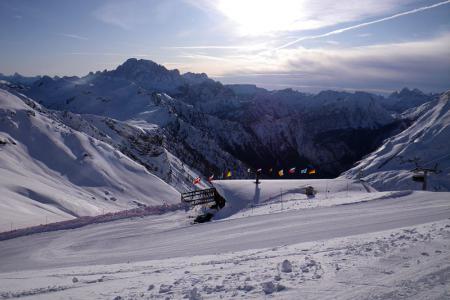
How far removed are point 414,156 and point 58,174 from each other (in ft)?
418

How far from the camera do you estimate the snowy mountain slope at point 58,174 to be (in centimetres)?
4369

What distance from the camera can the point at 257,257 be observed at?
1482 cm

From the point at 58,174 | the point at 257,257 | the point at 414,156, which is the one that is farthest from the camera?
the point at 414,156

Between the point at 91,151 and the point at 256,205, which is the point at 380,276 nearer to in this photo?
the point at 256,205

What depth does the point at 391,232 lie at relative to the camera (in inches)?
668

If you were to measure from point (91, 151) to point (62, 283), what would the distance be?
65.5 m

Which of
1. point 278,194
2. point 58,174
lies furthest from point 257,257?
point 58,174

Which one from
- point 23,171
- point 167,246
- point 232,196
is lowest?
point 167,246

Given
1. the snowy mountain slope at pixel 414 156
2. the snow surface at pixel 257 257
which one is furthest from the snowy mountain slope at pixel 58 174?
the snowy mountain slope at pixel 414 156

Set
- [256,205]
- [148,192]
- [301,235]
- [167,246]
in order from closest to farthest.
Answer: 1. [301,235]
2. [167,246]
3. [256,205]
4. [148,192]

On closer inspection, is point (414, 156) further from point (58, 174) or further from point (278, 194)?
point (58, 174)

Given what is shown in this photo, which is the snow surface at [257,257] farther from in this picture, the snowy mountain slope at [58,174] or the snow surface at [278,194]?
the snowy mountain slope at [58,174]

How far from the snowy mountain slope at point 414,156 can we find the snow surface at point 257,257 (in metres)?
101

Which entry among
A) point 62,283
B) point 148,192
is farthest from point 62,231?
point 148,192
